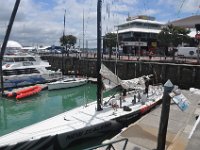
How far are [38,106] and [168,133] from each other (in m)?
15.7

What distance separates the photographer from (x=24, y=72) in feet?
104

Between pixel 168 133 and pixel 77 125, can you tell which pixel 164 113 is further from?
pixel 77 125

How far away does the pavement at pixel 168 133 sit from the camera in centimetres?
970

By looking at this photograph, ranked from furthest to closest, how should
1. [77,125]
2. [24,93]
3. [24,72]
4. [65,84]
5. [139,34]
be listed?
[139,34]
[24,72]
[65,84]
[24,93]
[77,125]

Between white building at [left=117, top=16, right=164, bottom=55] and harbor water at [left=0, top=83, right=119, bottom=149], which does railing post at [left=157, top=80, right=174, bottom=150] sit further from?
white building at [left=117, top=16, right=164, bottom=55]

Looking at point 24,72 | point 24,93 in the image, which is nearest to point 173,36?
point 24,72

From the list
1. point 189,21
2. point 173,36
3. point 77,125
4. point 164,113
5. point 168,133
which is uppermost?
point 173,36

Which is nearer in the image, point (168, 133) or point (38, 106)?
point (168, 133)

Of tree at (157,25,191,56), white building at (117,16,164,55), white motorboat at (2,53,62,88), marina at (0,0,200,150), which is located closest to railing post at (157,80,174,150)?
marina at (0,0,200,150)

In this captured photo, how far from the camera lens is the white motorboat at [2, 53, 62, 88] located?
30.4 meters

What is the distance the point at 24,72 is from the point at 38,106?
360 inches

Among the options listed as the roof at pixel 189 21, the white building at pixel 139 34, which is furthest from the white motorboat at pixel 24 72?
the white building at pixel 139 34

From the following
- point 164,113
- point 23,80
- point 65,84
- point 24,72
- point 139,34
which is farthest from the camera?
point 139,34

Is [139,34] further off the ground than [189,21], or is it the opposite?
[139,34]
